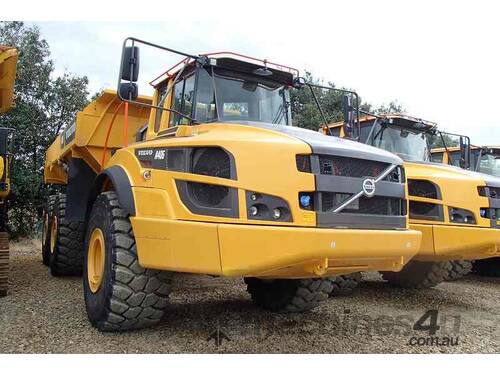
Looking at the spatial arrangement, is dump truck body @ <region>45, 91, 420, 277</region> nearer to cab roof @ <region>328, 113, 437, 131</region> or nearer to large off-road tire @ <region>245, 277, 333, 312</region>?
large off-road tire @ <region>245, 277, 333, 312</region>

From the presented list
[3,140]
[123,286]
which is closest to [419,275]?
[123,286]

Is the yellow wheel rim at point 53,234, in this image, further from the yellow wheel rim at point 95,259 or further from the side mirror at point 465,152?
the side mirror at point 465,152

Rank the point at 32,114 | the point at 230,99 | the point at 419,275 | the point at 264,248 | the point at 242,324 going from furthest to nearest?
1. the point at 32,114
2. the point at 419,275
3. the point at 242,324
4. the point at 230,99
5. the point at 264,248

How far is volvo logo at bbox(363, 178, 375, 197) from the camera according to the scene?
3.66 meters

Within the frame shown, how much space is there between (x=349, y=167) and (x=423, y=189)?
2.66 meters

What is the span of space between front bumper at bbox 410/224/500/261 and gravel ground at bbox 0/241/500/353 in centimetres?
74

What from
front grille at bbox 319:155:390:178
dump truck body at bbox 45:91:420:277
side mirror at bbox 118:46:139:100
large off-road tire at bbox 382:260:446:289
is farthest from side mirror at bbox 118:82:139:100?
large off-road tire at bbox 382:260:446:289

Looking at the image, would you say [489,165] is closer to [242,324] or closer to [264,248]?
[242,324]

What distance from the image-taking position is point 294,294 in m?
4.82

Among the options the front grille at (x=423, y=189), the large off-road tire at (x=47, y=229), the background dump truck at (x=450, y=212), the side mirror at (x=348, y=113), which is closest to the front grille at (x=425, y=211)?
the background dump truck at (x=450, y=212)

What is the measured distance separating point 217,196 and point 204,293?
278cm

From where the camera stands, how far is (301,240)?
3258mm

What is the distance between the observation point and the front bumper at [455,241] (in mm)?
5590

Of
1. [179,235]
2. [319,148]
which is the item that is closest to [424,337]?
[319,148]
